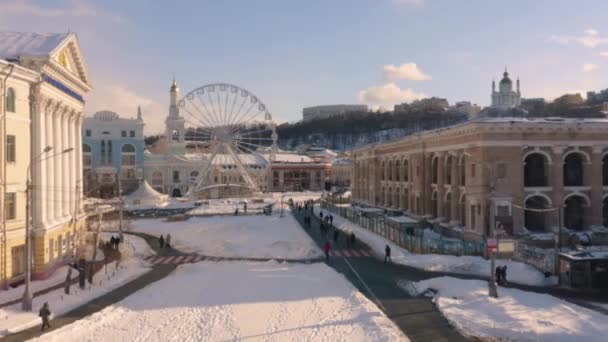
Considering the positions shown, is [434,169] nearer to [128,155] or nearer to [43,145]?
[43,145]

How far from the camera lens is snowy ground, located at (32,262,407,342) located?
57.9 feet

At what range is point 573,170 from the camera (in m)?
39.5

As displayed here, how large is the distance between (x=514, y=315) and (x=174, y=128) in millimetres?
88474

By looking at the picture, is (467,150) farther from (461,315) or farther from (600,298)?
(461,315)

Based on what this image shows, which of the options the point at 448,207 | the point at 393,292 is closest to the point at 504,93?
the point at 448,207

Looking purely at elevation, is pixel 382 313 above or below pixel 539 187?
below

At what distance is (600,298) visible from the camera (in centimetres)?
2238

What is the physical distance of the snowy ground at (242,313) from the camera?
17656 mm

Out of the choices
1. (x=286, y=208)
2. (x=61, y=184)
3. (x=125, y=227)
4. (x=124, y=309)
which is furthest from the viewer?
(x=286, y=208)

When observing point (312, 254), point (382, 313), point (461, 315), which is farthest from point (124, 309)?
point (312, 254)

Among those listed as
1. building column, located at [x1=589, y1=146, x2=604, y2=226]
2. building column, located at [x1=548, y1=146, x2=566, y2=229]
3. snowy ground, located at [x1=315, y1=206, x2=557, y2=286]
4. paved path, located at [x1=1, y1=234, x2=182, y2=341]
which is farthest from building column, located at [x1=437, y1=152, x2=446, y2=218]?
paved path, located at [x1=1, y1=234, x2=182, y2=341]

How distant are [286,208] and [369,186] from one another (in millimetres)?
13177

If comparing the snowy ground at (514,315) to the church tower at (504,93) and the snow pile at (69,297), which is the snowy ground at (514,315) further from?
the church tower at (504,93)

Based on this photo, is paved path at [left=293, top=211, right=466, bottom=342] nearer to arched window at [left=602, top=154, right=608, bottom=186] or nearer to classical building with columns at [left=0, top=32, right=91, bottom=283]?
classical building with columns at [left=0, top=32, right=91, bottom=283]
